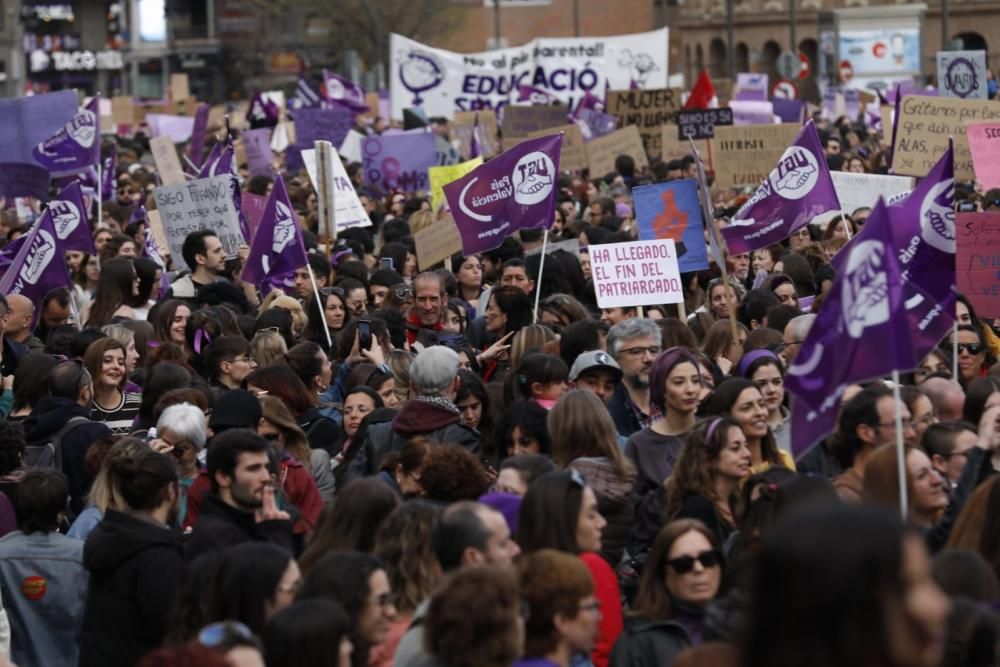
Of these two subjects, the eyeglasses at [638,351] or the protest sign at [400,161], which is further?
the protest sign at [400,161]

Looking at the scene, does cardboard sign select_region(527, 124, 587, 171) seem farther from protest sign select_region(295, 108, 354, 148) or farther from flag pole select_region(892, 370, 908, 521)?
flag pole select_region(892, 370, 908, 521)

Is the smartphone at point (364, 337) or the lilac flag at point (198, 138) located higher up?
the lilac flag at point (198, 138)

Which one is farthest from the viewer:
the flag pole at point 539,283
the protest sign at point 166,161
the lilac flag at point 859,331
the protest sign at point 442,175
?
the protest sign at point 166,161

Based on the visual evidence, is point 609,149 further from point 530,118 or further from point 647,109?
point 647,109

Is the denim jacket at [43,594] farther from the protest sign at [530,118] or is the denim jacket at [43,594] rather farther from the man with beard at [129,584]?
the protest sign at [530,118]

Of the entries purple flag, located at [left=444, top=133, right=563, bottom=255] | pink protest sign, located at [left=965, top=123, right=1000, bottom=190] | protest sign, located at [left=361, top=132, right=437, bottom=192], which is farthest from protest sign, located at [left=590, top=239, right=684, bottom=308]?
protest sign, located at [left=361, top=132, right=437, bottom=192]

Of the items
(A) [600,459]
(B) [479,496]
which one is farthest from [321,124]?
(B) [479,496]

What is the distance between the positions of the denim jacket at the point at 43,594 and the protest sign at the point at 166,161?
12.4 m

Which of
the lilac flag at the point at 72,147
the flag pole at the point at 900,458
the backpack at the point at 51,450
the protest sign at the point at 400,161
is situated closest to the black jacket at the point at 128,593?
the backpack at the point at 51,450

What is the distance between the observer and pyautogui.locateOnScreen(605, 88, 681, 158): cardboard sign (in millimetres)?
26844

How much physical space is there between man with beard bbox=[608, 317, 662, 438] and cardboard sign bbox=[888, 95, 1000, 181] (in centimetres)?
706

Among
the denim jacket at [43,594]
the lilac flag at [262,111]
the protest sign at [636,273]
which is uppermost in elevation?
the lilac flag at [262,111]

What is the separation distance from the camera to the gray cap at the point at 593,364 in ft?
28.4

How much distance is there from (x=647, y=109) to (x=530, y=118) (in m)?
2.55
